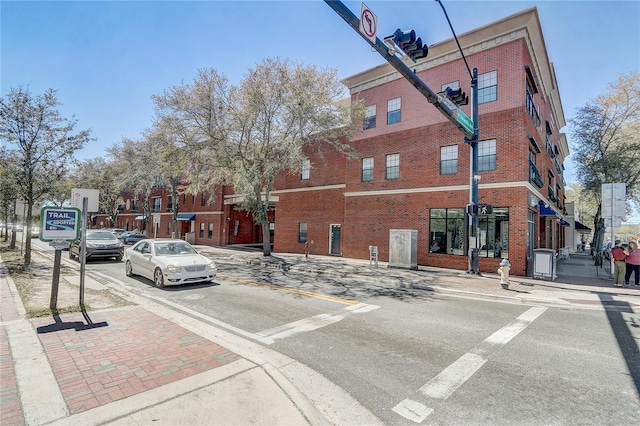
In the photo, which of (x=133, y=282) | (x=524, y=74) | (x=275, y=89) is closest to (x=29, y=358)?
(x=133, y=282)

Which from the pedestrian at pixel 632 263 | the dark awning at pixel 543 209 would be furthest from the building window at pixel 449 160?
the pedestrian at pixel 632 263

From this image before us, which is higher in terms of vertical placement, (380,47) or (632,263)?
(380,47)

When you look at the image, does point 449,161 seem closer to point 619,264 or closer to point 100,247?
point 619,264

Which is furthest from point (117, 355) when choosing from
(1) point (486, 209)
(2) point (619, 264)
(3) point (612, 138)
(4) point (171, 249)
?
(3) point (612, 138)

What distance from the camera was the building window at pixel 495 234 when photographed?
14.8 metres

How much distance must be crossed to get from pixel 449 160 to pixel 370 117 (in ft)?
19.8

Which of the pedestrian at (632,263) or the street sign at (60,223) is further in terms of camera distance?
the pedestrian at (632,263)

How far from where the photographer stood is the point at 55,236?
6.72 m

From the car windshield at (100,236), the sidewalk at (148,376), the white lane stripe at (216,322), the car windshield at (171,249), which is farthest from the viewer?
the car windshield at (100,236)

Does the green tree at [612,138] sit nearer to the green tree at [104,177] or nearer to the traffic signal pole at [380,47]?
the traffic signal pole at [380,47]

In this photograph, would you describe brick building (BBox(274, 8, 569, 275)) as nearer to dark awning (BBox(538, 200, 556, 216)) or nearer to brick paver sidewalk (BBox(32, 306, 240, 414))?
dark awning (BBox(538, 200, 556, 216))

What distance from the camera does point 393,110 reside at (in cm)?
1917

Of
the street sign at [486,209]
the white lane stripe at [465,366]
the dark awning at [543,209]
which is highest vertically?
the dark awning at [543,209]

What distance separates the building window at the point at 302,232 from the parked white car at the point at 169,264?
43.9 feet
